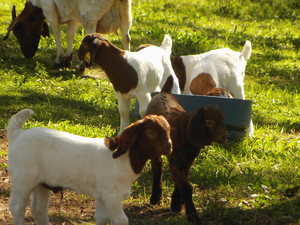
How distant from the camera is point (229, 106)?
6.79 meters

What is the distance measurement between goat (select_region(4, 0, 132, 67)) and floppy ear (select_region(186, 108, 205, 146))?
541cm

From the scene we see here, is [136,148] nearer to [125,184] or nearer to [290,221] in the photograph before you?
[125,184]

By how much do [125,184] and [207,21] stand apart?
11112mm

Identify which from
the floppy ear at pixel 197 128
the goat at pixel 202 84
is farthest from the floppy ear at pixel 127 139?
the goat at pixel 202 84

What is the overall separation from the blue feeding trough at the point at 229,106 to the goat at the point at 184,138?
1.06 meters

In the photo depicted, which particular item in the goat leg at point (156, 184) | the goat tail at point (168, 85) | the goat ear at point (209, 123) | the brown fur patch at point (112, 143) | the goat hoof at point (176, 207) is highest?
the goat tail at point (168, 85)

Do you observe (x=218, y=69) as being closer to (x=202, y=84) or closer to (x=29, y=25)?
(x=202, y=84)

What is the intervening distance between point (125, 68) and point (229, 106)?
1.20 meters

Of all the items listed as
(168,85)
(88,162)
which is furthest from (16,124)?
(168,85)

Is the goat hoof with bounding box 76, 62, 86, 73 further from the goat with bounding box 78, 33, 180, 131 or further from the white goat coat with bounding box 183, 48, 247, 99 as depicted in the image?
the goat with bounding box 78, 33, 180, 131

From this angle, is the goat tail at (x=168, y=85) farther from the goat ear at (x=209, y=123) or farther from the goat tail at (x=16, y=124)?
the goat tail at (x=16, y=124)

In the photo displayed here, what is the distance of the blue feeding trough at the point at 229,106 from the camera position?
6.68 metres

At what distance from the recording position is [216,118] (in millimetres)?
4871

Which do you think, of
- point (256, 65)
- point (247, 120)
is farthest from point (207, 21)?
point (247, 120)
